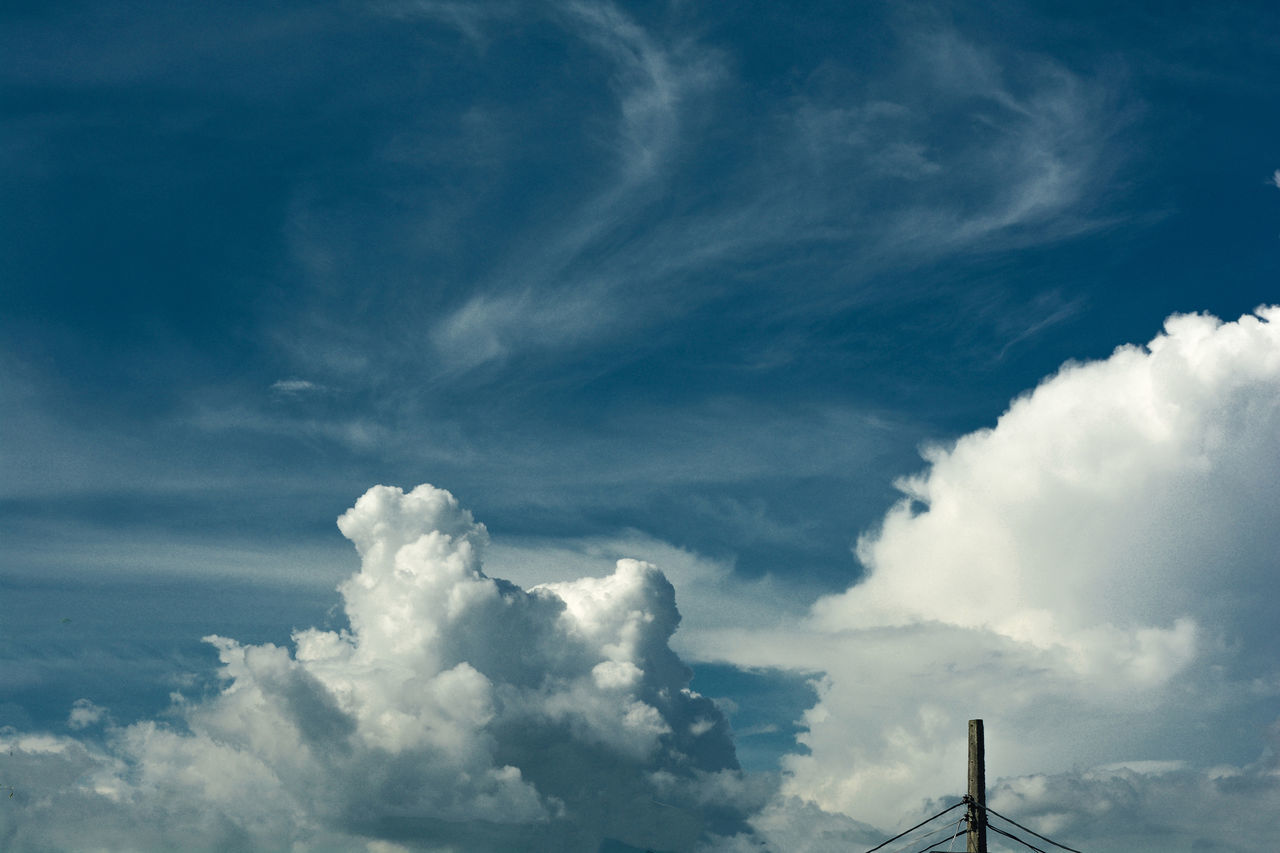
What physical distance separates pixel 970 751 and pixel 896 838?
487 centimetres

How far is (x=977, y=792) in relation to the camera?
237 feet

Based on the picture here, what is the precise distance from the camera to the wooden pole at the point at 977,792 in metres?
71.8

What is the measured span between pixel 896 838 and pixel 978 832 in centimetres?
382

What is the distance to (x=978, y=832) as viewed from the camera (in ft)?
235

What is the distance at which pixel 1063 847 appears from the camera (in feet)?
243

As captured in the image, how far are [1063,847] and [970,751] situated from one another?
19.0ft

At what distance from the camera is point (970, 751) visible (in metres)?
72.6

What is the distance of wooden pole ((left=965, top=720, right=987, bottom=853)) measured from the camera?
7175cm

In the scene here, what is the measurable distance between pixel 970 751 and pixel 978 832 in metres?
3.11

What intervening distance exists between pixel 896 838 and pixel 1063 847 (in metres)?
6.63

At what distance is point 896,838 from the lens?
7419 centimetres
